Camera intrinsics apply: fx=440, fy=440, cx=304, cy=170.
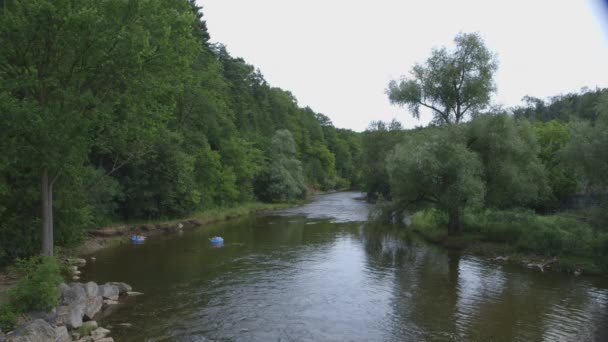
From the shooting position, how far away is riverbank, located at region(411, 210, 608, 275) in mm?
22266

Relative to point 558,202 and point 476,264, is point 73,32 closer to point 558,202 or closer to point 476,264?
point 476,264

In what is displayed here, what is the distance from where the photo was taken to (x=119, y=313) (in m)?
15.0

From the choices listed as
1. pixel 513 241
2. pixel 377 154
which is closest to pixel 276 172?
pixel 377 154

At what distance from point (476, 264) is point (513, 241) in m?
4.09

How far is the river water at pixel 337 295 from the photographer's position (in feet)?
45.5

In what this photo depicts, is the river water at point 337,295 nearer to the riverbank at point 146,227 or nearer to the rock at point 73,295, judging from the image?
the rock at point 73,295

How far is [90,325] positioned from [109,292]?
314 centimetres

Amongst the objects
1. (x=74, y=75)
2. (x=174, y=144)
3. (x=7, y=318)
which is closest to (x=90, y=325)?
(x=7, y=318)

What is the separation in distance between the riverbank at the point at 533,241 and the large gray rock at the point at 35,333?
864 inches

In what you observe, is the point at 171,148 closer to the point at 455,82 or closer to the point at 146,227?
the point at 146,227

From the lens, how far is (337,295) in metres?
17.8

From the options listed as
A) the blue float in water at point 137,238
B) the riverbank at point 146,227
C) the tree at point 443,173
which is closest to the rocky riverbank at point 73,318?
the riverbank at point 146,227

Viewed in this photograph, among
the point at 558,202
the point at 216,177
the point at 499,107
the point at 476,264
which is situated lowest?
the point at 476,264

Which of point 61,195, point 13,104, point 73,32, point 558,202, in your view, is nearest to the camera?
point 13,104
